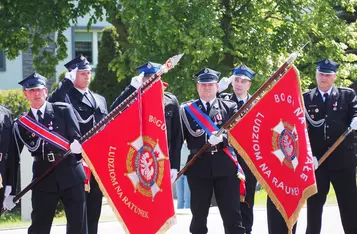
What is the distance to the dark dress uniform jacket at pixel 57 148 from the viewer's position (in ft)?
28.6

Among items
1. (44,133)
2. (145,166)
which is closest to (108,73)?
(44,133)

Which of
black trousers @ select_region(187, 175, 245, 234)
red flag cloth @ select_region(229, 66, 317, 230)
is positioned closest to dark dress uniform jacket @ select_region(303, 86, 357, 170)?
red flag cloth @ select_region(229, 66, 317, 230)

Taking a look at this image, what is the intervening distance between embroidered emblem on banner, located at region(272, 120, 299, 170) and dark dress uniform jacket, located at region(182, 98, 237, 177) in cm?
75

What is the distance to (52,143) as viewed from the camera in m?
8.64

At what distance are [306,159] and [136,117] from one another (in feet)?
6.00

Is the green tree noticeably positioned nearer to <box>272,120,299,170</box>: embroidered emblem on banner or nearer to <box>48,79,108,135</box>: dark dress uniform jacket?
<box>48,79,108,135</box>: dark dress uniform jacket

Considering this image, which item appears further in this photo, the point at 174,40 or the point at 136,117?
the point at 174,40

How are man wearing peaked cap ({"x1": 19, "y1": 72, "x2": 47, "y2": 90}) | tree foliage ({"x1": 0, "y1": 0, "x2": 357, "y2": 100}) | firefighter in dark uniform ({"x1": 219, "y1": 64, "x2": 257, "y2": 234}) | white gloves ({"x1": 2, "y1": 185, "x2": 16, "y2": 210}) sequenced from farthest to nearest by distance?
tree foliage ({"x1": 0, "y1": 0, "x2": 357, "y2": 100}), firefighter in dark uniform ({"x1": 219, "y1": 64, "x2": 257, "y2": 234}), white gloves ({"x1": 2, "y1": 185, "x2": 16, "y2": 210}), man wearing peaked cap ({"x1": 19, "y1": 72, "x2": 47, "y2": 90})

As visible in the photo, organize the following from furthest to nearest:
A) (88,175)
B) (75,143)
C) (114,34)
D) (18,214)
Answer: (114,34) → (18,214) → (88,175) → (75,143)

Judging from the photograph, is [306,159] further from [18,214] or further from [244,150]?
[18,214]

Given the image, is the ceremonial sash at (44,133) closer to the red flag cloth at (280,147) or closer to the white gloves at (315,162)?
the red flag cloth at (280,147)

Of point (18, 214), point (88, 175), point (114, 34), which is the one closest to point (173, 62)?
point (88, 175)

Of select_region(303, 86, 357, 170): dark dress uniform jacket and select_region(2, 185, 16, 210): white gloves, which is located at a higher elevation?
select_region(303, 86, 357, 170): dark dress uniform jacket

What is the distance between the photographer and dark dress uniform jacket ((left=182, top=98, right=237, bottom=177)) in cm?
929
